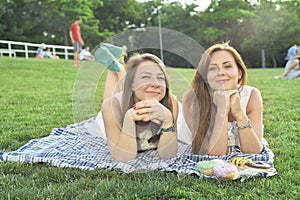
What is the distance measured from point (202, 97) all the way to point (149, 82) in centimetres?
47

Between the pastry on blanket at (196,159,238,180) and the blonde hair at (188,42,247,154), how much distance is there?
0.33 meters

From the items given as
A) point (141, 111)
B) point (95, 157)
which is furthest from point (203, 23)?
point (141, 111)

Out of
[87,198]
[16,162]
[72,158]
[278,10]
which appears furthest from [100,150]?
[278,10]

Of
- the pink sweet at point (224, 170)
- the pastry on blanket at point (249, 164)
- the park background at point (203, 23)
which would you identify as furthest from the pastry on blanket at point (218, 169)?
the park background at point (203, 23)

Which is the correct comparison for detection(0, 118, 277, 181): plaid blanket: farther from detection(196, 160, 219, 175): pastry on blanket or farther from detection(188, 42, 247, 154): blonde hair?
detection(188, 42, 247, 154): blonde hair

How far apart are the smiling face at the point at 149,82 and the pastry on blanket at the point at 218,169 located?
0.50 metres

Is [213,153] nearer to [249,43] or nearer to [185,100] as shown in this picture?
[185,100]

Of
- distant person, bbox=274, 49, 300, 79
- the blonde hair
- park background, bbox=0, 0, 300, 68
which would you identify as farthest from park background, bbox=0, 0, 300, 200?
park background, bbox=0, 0, 300, 68

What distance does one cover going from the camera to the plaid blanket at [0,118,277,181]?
2.25 meters

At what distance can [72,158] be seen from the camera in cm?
248

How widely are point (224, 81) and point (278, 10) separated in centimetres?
2641

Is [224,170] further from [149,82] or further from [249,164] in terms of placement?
[149,82]

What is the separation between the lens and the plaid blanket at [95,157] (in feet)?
7.38

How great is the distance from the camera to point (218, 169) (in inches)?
80.2
